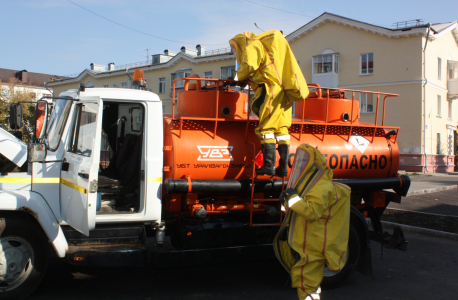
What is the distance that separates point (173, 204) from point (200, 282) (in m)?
1.14

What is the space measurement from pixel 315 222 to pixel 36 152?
305cm

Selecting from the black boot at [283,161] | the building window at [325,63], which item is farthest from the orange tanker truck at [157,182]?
the building window at [325,63]

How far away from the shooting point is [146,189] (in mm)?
4473

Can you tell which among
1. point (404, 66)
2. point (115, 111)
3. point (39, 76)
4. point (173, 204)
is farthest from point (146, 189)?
point (39, 76)

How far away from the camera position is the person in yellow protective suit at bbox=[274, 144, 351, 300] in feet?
12.4

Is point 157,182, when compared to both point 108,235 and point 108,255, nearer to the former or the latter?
point 108,235

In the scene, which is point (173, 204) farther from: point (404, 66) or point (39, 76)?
point (39, 76)

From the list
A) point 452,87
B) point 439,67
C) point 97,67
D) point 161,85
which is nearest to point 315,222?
point 439,67

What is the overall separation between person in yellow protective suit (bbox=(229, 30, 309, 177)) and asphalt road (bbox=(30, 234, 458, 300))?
1.51m

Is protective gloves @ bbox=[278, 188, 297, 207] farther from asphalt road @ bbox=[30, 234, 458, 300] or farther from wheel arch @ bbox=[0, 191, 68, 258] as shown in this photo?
wheel arch @ bbox=[0, 191, 68, 258]

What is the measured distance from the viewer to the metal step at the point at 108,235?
4.32 m

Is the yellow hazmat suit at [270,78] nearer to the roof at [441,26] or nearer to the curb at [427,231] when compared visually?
the curb at [427,231]

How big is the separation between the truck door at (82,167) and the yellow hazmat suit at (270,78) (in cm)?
179

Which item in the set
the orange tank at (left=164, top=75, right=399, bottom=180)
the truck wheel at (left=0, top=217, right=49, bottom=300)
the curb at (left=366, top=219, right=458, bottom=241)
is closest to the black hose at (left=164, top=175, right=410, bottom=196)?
the orange tank at (left=164, top=75, right=399, bottom=180)
